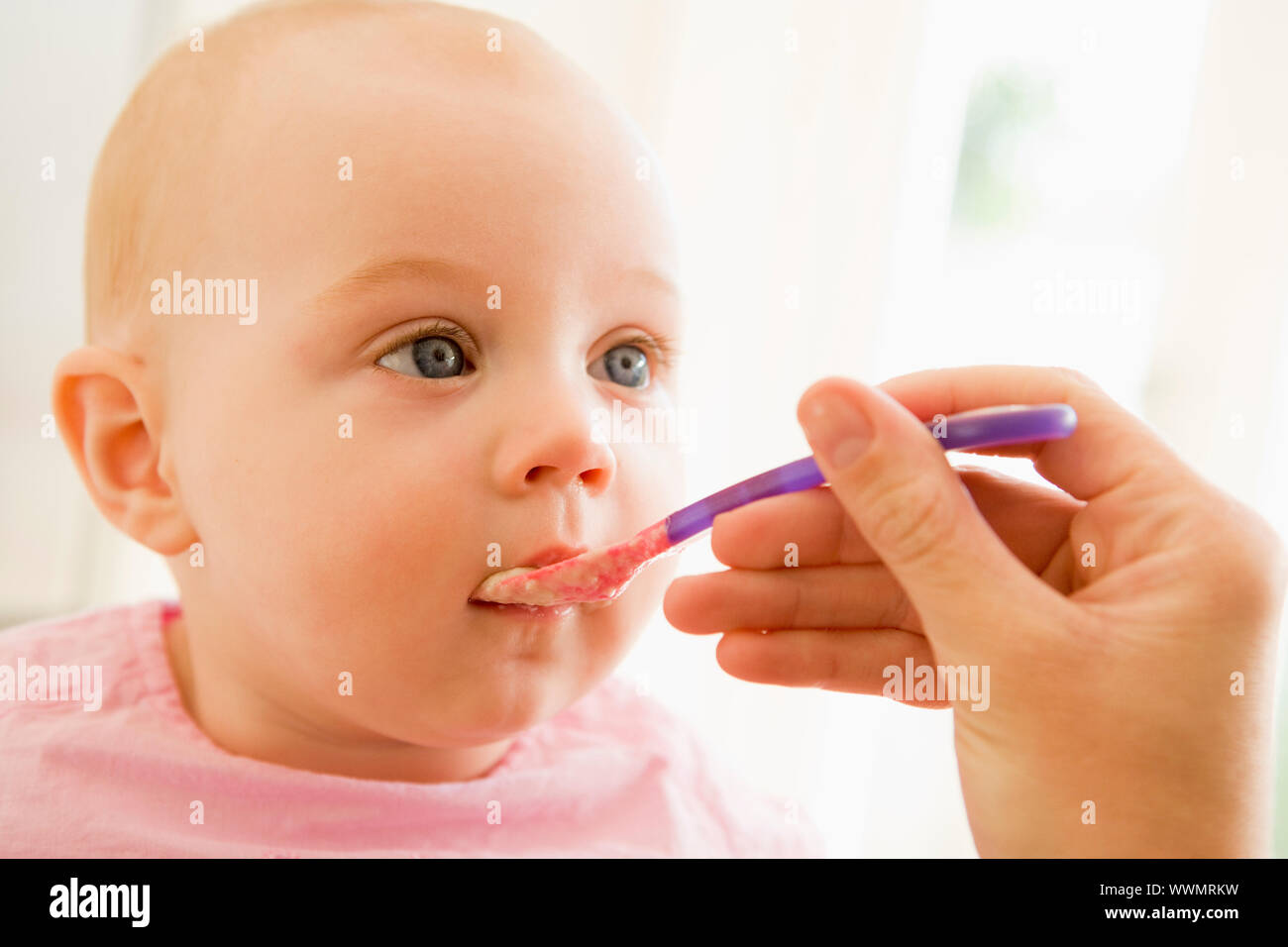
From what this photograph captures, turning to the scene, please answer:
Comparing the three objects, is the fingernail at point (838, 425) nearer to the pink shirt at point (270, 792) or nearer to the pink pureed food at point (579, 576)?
the pink pureed food at point (579, 576)

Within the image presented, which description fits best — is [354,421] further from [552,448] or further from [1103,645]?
[1103,645]

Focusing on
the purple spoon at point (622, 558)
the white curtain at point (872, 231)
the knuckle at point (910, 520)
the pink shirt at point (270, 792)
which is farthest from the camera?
the white curtain at point (872, 231)

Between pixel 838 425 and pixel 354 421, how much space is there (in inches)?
14.8

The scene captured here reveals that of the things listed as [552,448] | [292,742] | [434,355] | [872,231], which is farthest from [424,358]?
[872,231]

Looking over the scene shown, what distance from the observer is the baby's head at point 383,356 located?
2.80 ft

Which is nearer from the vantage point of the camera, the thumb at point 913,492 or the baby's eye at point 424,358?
the thumb at point 913,492

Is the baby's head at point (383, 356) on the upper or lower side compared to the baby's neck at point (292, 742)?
upper

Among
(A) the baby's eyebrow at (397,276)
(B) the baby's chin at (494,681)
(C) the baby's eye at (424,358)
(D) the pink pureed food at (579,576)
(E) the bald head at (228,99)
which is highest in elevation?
(E) the bald head at (228,99)

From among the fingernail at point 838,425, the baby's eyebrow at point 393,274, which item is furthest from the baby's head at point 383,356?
the fingernail at point 838,425

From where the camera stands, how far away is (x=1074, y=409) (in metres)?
0.81

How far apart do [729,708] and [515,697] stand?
0.90 m

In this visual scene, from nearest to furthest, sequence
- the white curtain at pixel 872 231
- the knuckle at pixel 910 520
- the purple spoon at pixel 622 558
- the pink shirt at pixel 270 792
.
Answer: the knuckle at pixel 910 520 < the purple spoon at pixel 622 558 < the pink shirt at pixel 270 792 < the white curtain at pixel 872 231

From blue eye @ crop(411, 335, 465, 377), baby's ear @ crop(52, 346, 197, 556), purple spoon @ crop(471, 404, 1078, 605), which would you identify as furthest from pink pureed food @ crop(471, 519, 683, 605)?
baby's ear @ crop(52, 346, 197, 556)

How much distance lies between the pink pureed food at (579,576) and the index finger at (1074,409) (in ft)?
0.71
